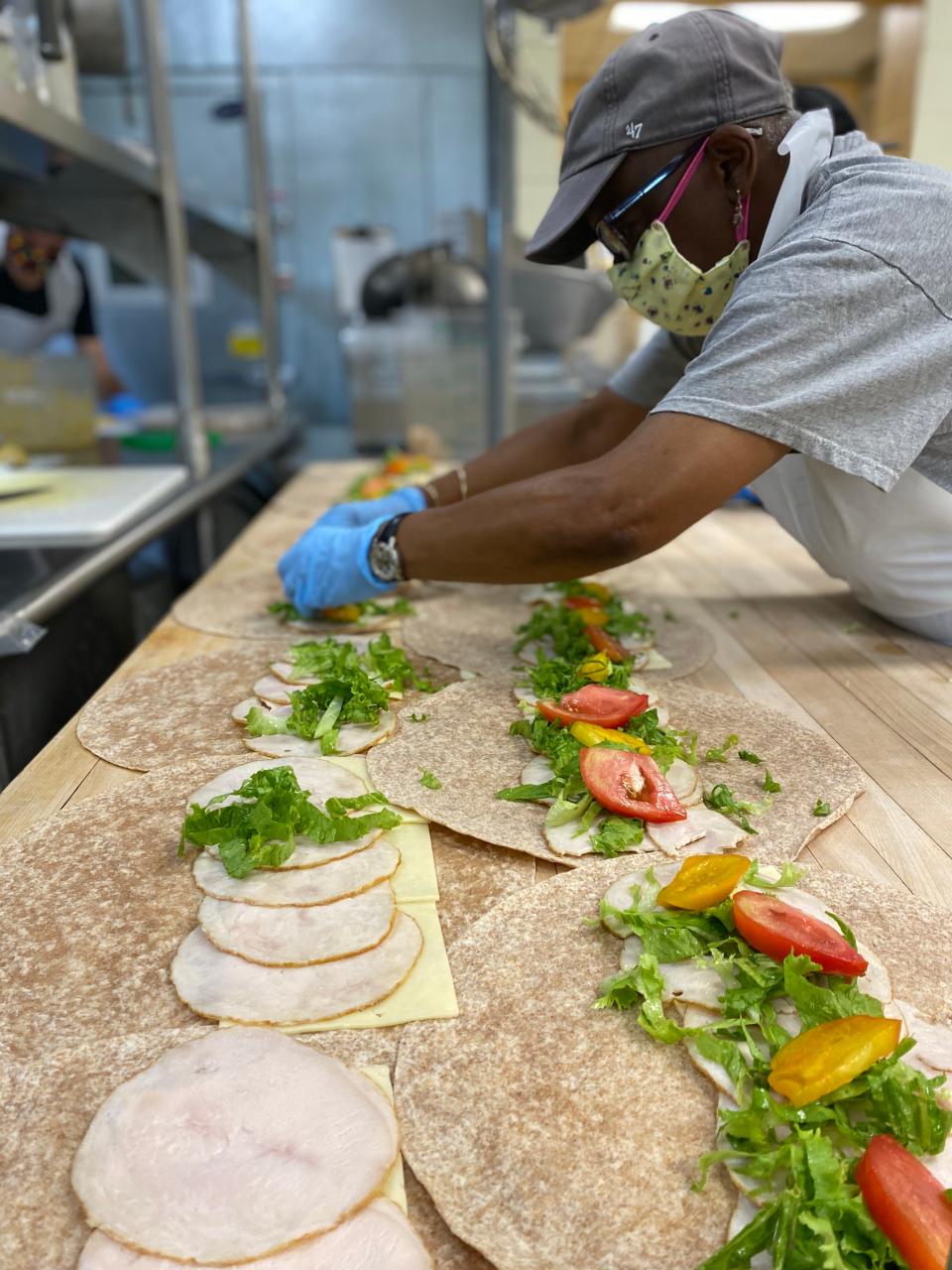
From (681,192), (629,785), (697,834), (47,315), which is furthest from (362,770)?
(47,315)

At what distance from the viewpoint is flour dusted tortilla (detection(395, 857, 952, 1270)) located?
0.76 meters

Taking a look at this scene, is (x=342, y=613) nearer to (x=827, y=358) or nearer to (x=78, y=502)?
(x=78, y=502)

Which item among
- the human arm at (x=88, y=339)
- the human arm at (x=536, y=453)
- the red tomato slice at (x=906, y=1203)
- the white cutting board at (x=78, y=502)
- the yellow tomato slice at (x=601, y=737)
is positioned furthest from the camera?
the human arm at (x=88, y=339)

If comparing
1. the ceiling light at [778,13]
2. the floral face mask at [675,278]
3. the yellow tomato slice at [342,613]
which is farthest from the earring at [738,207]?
the ceiling light at [778,13]

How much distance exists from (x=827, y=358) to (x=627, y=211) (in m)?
0.51

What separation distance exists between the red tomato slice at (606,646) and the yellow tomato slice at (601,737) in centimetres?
34

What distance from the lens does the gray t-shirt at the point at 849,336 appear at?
1.53m

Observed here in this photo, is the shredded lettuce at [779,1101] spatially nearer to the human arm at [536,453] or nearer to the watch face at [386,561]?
the watch face at [386,561]

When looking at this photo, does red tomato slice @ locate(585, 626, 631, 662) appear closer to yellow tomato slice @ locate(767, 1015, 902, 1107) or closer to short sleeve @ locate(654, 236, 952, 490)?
short sleeve @ locate(654, 236, 952, 490)

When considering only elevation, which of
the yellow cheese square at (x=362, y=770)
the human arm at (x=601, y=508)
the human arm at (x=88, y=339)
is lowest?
the human arm at (x=88, y=339)

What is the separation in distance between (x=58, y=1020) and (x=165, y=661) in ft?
3.53

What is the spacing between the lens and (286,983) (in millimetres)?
1007

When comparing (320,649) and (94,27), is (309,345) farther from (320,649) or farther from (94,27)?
(320,649)

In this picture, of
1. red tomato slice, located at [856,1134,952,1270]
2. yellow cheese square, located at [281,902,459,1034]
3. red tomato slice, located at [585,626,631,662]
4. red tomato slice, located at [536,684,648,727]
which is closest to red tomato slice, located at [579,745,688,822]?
red tomato slice, located at [536,684,648,727]
